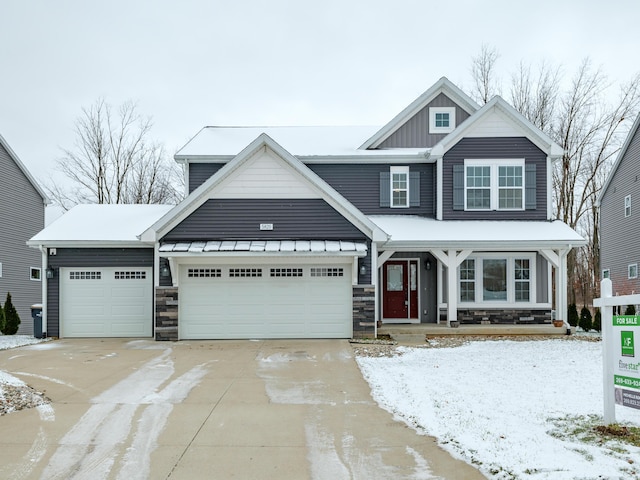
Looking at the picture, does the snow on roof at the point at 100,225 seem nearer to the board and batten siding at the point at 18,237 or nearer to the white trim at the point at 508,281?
the board and batten siding at the point at 18,237

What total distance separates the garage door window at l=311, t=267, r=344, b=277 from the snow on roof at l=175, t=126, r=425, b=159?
411 cm

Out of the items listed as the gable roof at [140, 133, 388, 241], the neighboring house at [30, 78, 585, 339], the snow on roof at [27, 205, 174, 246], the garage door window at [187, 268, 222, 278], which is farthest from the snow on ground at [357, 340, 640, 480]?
the snow on roof at [27, 205, 174, 246]

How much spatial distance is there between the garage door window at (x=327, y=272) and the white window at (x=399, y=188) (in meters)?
3.78

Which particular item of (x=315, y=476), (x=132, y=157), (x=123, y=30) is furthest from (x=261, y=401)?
(x=132, y=157)

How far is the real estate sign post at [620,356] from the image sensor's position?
6121mm

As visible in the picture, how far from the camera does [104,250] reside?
16.5 meters

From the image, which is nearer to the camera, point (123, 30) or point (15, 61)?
point (123, 30)

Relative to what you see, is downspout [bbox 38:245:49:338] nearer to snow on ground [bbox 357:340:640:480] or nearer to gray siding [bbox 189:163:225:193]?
gray siding [bbox 189:163:225:193]

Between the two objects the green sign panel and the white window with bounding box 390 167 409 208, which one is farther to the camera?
the white window with bounding box 390 167 409 208

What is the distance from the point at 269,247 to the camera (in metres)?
14.9

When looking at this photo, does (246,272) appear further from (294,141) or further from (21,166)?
(21,166)

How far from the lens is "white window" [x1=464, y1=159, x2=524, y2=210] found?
58.0 feet

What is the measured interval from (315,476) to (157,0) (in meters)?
12.7

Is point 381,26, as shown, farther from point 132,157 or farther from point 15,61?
point 132,157
